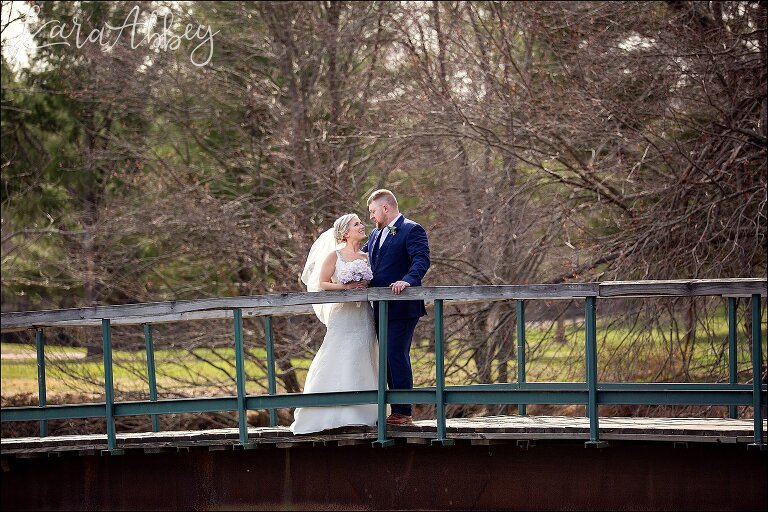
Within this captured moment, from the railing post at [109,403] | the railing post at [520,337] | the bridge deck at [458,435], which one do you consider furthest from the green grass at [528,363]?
the railing post at [109,403]

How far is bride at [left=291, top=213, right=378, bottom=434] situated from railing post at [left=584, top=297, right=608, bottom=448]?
1592mm

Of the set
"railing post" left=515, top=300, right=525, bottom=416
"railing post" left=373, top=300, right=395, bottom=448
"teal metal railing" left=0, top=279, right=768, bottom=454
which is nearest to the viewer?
"teal metal railing" left=0, top=279, right=768, bottom=454

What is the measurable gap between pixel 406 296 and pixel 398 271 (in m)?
0.58

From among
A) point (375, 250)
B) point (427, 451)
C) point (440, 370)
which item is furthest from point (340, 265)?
point (427, 451)

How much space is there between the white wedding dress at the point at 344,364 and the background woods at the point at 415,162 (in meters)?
5.01

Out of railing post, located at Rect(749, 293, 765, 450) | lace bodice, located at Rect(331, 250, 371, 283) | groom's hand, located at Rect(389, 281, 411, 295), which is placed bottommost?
railing post, located at Rect(749, 293, 765, 450)

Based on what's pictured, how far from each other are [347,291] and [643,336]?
229 inches

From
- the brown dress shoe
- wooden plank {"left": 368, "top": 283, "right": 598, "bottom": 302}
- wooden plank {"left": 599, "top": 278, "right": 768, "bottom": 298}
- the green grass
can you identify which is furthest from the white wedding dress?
the green grass

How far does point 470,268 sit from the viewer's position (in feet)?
51.4

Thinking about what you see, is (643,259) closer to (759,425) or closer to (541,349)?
(541,349)

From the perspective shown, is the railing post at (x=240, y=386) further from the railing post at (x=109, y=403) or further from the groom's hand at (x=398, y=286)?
the groom's hand at (x=398, y=286)

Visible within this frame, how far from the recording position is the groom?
9.20m

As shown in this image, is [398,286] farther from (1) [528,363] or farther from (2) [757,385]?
(1) [528,363]

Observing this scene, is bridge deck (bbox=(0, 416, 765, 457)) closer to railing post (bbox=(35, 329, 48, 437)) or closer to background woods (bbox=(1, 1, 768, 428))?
railing post (bbox=(35, 329, 48, 437))
